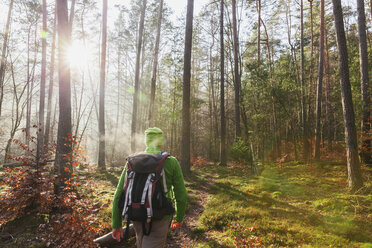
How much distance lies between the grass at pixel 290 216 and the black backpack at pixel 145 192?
2610 mm

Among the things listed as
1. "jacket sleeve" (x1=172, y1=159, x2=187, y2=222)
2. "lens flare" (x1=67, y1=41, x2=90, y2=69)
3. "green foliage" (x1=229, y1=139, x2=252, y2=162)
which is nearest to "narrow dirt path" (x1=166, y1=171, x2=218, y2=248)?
"jacket sleeve" (x1=172, y1=159, x2=187, y2=222)

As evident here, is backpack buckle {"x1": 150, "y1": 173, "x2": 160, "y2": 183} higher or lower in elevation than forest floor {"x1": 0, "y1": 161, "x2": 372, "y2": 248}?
higher

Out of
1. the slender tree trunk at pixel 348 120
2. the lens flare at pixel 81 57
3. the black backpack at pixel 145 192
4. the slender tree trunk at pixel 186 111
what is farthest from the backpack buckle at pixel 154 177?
the lens flare at pixel 81 57

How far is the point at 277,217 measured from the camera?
4777 millimetres

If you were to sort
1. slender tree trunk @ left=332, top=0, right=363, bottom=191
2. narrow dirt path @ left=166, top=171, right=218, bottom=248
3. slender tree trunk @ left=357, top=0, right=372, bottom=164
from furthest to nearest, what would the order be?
slender tree trunk @ left=357, top=0, right=372, bottom=164 → slender tree trunk @ left=332, top=0, right=363, bottom=191 → narrow dirt path @ left=166, top=171, right=218, bottom=248

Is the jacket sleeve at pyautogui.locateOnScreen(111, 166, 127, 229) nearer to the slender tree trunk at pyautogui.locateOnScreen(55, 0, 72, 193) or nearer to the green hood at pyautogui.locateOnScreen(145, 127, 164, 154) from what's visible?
the green hood at pyautogui.locateOnScreen(145, 127, 164, 154)

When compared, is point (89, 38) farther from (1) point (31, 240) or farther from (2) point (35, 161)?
(1) point (31, 240)

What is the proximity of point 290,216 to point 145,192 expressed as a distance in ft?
14.7

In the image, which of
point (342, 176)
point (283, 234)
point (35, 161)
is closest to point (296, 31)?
point (342, 176)

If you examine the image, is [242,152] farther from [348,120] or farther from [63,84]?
[63,84]

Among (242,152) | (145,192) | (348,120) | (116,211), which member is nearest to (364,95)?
(348,120)

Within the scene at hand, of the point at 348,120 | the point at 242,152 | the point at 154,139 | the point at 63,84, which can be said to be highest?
the point at 63,84

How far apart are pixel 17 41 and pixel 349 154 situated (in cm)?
2193

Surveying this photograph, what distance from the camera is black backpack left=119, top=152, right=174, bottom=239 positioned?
2014mm
